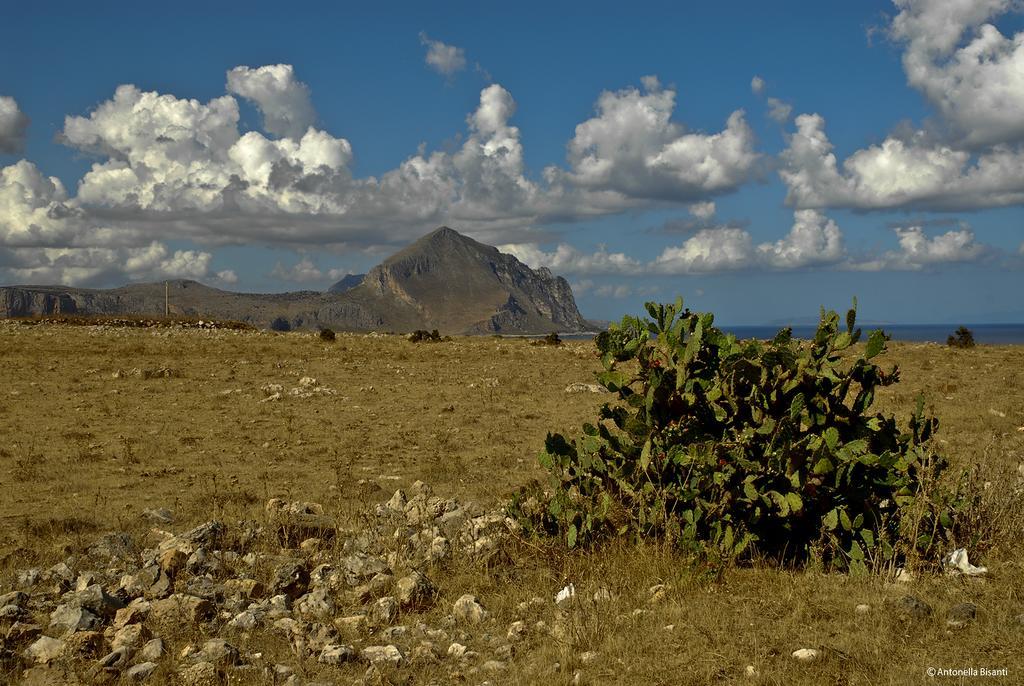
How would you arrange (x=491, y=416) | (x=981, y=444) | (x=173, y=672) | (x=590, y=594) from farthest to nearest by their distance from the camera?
(x=491, y=416) → (x=981, y=444) → (x=590, y=594) → (x=173, y=672)

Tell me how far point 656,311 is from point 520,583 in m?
2.74

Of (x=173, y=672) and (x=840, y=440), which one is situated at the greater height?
(x=840, y=440)

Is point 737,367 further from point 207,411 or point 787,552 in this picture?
point 207,411

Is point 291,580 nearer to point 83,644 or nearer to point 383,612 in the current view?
point 383,612

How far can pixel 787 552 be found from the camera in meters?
6.82

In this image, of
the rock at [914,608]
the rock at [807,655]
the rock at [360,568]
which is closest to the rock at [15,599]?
the rock at [360,568]

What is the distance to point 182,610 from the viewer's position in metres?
5.91

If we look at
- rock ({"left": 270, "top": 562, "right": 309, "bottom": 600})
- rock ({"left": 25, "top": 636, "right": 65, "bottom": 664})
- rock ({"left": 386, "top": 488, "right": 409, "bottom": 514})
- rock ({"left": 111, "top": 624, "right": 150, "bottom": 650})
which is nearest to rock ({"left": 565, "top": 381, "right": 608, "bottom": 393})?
rock ({"left": 386, "top": 488, "right": 409, "bottom": 514})

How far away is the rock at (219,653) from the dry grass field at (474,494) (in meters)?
0.19

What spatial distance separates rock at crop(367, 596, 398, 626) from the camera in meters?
5.97

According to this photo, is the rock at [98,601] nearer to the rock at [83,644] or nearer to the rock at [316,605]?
the rock at [83,644]

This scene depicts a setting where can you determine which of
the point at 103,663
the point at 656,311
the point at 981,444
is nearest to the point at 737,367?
the point at 656,311

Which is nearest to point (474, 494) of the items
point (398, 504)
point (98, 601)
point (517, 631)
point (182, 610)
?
point (398, 504)

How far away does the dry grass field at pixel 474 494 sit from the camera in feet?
16.4
